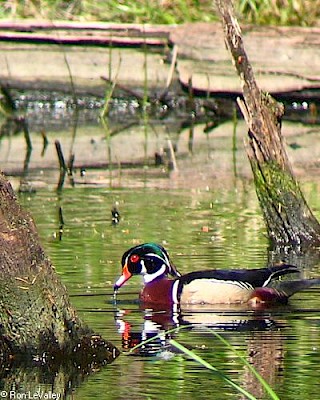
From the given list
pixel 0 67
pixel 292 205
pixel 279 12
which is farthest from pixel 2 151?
pixel 292 205

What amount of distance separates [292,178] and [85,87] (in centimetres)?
978

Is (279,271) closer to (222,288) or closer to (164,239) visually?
(222,288)

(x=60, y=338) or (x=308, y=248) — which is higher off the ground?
(x=60, y=338)

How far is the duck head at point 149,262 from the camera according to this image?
27.4 ft

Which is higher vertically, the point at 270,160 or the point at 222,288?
the point at 270,160

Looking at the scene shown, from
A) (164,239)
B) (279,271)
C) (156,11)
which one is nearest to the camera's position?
(279,271)

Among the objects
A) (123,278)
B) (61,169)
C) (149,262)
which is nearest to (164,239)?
(149,262)

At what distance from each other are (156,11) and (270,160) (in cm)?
1024

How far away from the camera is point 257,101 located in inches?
360

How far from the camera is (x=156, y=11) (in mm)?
19234

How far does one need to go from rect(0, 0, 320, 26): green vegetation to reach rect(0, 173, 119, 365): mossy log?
43.5 feet

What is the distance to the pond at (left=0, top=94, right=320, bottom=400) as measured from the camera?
227 inches

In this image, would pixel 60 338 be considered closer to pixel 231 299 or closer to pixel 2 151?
pixel 231 299

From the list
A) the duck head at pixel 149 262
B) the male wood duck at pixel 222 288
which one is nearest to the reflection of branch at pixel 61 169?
the duck head at pixel 149 262
